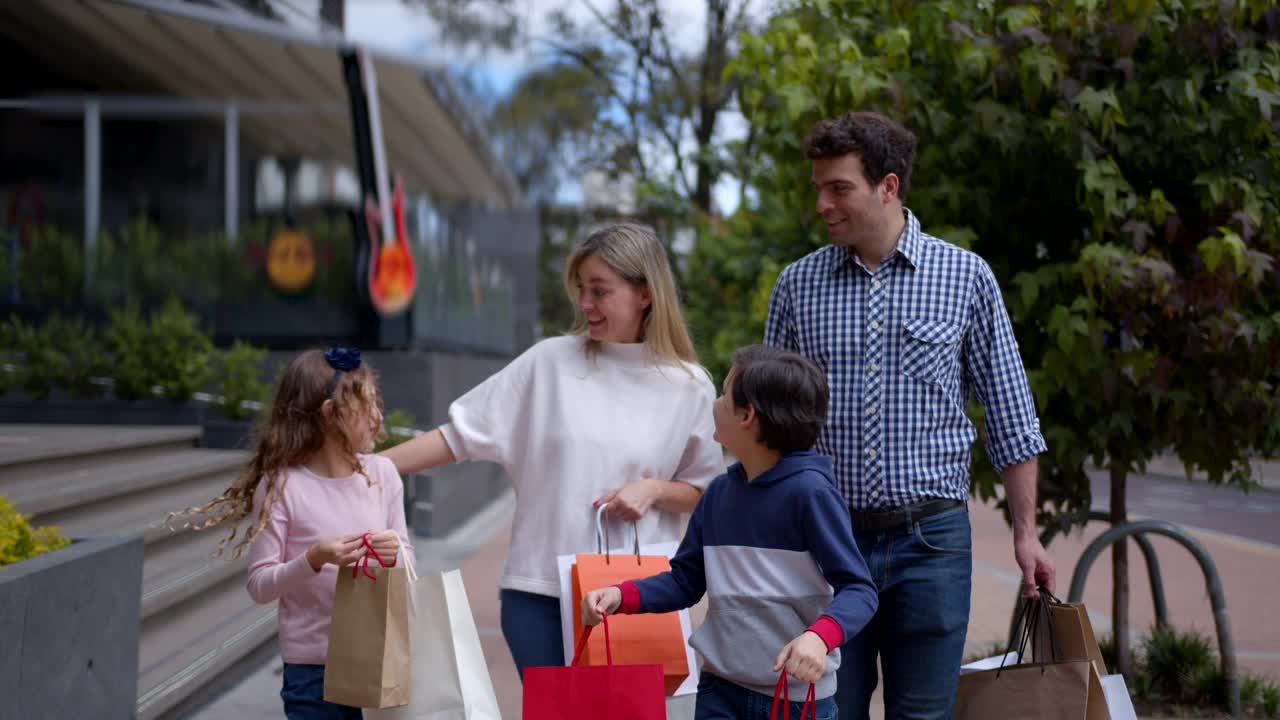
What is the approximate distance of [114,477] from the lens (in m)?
7.63

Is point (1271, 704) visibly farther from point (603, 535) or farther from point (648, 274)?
point (648, 274)

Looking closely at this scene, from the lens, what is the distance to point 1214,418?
566 cm

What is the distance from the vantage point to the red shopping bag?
248 centimetres

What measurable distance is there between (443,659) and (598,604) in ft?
1.13

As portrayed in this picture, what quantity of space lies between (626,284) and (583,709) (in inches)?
46.5

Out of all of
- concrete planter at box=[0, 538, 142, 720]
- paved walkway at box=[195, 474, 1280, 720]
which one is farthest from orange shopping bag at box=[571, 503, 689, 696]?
paved walkway at box=[195, 474, 1280, 720]

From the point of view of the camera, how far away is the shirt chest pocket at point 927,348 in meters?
3.05

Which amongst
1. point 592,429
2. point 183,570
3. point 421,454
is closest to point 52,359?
point 183,570

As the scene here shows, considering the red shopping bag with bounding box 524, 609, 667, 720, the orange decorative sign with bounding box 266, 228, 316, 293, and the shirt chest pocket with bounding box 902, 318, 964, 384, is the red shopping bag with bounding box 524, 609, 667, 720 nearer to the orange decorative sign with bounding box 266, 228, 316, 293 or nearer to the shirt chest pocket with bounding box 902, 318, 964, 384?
the shirt chest pocket with bounding box 902, 318, 964, 384

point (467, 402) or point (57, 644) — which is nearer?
point (467, 402)

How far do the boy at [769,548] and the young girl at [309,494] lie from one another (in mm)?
753

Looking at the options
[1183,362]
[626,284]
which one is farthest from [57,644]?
[1183,362]

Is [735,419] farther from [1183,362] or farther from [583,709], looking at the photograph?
[1183,362]

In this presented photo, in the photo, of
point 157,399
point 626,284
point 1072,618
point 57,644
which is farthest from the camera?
point 157,399
